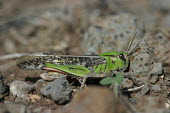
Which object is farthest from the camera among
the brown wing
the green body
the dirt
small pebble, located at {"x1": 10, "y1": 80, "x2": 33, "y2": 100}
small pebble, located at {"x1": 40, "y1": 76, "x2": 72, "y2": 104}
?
the brown wing

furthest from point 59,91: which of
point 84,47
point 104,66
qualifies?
point 84,47

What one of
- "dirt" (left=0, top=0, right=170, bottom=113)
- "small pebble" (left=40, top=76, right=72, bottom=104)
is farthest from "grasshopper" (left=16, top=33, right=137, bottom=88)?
"small pebble" (left=40, top=76, right=72, bottom=104)

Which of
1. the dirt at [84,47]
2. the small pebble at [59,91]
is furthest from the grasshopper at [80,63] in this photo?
the small pebble at [59,91]

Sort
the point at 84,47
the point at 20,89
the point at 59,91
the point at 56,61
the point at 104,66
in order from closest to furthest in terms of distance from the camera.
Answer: the point at 59,91
the point at 20,89
the point at 104,66
the point at 56,61
the point at 84,47

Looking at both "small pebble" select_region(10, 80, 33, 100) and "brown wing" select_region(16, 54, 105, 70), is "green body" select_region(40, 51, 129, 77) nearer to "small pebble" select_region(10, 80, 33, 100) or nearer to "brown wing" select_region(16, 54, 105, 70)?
"brown wing" select_region(16, 54, 105, 70)

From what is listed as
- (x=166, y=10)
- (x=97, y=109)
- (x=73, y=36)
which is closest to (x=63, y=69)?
(x=97, y=109)

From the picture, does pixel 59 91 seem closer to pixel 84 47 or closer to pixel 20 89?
pixel 20 89
